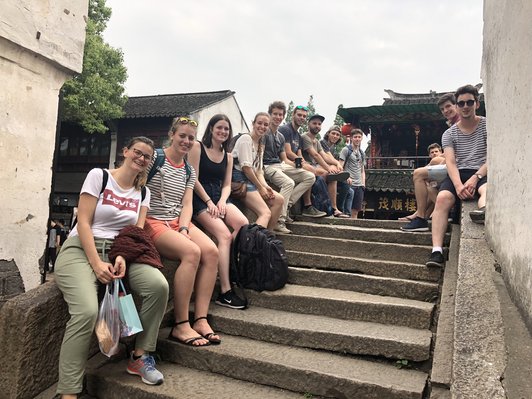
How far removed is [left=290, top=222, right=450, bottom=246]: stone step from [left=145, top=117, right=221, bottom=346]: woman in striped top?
187 centimetres

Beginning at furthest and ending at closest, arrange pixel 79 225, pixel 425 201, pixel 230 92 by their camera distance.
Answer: pixel 230 92
pixel 425 201
pixel 79 225

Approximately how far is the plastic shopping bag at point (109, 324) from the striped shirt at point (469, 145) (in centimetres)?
360

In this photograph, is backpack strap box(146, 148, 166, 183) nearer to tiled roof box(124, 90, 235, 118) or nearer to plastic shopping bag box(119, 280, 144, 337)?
plastic shopping bag box(119, 280, 144, 337)

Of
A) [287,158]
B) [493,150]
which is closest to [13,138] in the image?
[287,158]

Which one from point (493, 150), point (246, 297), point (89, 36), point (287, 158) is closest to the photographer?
point (493, 150)

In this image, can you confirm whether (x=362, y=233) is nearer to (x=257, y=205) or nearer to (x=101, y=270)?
(x=257, y=205)

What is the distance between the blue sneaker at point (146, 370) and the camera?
266 cm

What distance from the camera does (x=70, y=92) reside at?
1551 cm

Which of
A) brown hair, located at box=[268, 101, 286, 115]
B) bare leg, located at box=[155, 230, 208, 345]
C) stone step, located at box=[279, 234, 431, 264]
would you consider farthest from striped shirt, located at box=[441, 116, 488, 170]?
bare leg, located at box=[155, 230, 208, 345]

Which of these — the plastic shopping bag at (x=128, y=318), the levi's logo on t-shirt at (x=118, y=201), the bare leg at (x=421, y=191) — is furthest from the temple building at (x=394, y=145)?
the plastic shopping bag at (x=128, y=318)

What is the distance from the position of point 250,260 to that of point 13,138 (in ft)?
8.14

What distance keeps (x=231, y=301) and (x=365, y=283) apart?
121 cm

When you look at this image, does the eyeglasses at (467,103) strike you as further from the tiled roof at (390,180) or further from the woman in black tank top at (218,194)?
the tiled roof at (390,180)

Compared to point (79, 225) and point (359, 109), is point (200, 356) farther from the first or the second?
point (359, 109)
